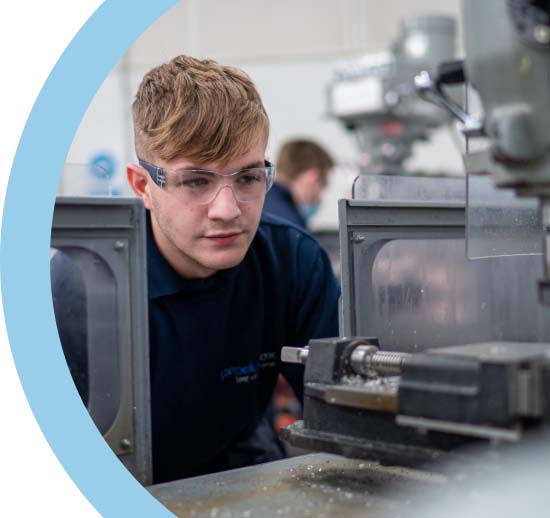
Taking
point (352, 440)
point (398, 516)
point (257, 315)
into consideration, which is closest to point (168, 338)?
point (257, 315)

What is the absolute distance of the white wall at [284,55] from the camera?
175 inches

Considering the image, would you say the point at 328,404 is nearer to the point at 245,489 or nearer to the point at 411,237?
the point at 245,489

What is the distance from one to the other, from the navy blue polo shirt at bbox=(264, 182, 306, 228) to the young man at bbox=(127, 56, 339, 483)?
1.10 m

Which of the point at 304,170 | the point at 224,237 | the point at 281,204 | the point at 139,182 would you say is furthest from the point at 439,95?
the point at 304,170

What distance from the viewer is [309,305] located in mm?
1665

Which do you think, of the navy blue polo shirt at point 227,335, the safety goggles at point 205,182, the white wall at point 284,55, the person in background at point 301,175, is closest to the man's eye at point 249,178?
the safety goggles at point 205,182

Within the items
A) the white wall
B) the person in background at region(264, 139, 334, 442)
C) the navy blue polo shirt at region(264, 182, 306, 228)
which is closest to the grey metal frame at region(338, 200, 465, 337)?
the navy blue polo shirt at region(264, 182, 306, 228)

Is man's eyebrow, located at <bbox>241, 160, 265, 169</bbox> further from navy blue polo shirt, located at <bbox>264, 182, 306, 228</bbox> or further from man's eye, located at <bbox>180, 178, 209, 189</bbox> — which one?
navy blue polo shirt, located at <bbox>264, 182, 306, 228</bbox>

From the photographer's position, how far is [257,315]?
5.28 feet

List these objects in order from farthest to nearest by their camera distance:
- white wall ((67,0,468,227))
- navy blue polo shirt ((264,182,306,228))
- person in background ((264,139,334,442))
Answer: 1. white wall ((67,0,468,227))
2. person in background ((264,139,334,442))
3. navy blue polo shirt ((264,182,306,228))

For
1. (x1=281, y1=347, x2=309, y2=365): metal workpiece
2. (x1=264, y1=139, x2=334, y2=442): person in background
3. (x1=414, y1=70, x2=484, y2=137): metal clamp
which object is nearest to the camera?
(x1=414, y1=70, x2=484, y2=137): metal clamp

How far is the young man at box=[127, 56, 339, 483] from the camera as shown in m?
1.33

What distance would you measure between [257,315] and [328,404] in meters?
0.54

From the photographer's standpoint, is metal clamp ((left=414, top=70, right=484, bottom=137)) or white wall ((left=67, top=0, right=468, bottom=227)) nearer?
metal clamp ((left=414, top=70, right=484, bottom=137))
